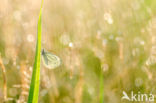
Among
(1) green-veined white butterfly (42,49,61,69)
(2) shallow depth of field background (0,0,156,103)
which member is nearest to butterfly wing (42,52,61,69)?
(1) green-veined white butterfly (42,49,61,69)

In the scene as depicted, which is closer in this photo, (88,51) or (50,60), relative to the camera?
(50,60)

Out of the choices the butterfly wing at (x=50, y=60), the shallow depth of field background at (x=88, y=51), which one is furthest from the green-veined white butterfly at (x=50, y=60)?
the shallow depth of field background at (x=88, y=51)

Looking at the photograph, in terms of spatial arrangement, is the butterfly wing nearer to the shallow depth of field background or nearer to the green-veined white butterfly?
the green-veined white butterfly

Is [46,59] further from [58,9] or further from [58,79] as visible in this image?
[58,9]

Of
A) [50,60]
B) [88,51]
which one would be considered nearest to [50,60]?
[50,60]

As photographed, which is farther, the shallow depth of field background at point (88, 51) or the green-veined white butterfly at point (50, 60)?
the shallow depth of field background at point (88, 51)

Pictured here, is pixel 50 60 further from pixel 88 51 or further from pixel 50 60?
pixel 88 51

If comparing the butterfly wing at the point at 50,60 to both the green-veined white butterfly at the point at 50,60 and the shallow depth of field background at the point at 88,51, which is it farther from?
the shallow depth of field background at the point at 88,51

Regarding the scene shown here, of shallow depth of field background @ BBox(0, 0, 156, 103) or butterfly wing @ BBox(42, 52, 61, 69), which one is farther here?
shallow depth of field background @ BBox(0, 0, 156, 103)
